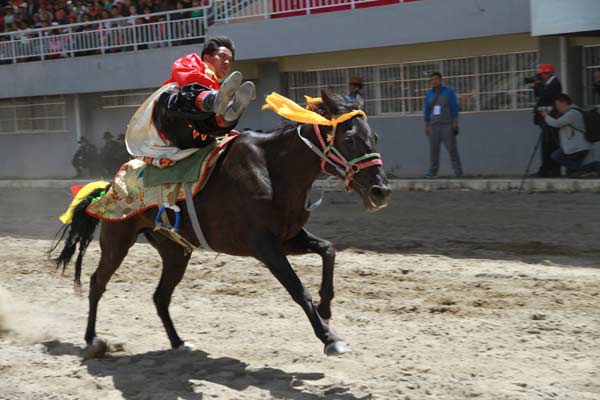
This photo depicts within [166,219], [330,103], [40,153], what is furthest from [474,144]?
[40,153]

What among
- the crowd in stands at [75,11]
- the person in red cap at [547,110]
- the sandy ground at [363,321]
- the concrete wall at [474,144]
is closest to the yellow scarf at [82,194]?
the sandy ground at [363,321]

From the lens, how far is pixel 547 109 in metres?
13.7

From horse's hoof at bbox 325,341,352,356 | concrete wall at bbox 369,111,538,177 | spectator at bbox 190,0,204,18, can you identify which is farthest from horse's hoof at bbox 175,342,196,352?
spectator at bbox 190,0,204,18

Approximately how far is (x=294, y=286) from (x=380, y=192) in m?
0.87

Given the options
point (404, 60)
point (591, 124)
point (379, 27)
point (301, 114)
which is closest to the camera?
point (301, 114)

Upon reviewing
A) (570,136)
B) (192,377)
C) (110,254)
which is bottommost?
(192,377)

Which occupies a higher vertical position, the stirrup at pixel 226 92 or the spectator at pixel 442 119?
the stirrup at pixel 226 92

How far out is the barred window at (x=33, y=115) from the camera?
944 inches

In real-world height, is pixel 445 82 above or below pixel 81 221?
above

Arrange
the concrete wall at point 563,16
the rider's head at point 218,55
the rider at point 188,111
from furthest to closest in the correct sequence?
the concrete wall at point 563,16
the rider's head at point 218,55
the rider at point 188,111

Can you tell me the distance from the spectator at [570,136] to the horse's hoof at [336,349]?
913cm

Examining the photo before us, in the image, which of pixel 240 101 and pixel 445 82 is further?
pixel 445 82

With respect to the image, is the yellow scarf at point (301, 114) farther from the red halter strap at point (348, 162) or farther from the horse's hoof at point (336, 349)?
the horse's hoof at point (336, 349)

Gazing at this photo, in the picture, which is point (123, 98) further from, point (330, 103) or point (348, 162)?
point (348, 162)
